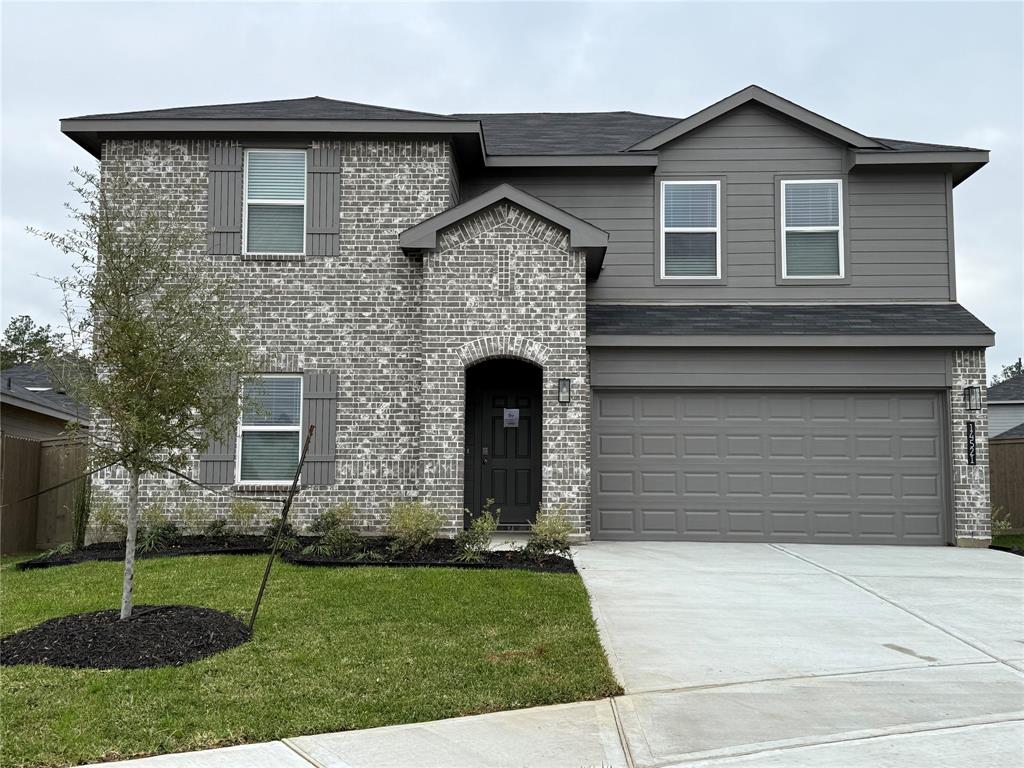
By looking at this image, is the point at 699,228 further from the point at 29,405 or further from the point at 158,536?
the point at 29,405

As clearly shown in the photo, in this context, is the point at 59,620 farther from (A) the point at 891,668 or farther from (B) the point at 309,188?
(B) the point at 309,188

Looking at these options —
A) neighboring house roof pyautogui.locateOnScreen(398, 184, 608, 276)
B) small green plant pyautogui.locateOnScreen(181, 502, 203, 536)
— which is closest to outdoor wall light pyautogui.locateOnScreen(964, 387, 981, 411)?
neighboring house roof pyautogui.locateOnScreen(398, 184, 608, 276)

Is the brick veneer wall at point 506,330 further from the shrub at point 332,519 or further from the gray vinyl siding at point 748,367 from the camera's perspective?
the shrub at point 332,519

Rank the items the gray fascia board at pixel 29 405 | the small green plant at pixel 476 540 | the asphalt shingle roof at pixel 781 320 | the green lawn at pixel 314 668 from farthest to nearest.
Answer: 1. the gray fascia board at pixel 29 405
2. the asphalt shingle roof at pixel 781 320
3. the small green plant at pixel 476 540
4. the green lawn at pixel 314 668

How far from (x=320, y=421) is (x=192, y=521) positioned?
88.8 inches

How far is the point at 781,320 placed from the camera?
522 inches

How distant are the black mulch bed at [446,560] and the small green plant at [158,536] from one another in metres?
2.01

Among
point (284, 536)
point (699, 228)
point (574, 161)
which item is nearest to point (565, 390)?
point (699, 228)

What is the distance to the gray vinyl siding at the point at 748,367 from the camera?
12898 millimetres

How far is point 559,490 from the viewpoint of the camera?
40.0ft

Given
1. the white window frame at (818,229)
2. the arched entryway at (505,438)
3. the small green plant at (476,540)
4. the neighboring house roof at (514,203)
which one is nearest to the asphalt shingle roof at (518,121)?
the white window frame at (818,229)

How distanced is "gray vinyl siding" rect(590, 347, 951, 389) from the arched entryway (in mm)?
1295

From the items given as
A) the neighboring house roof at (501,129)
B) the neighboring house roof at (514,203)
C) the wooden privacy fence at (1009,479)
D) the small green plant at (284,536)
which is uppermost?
the neighboring house roof at (501,129)

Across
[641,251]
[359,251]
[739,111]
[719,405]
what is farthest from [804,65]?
→ [359,251]
